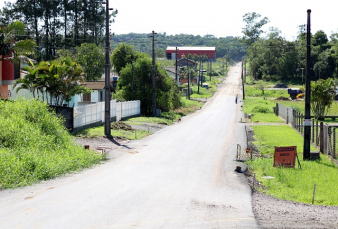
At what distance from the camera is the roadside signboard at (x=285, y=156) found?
73.1ft

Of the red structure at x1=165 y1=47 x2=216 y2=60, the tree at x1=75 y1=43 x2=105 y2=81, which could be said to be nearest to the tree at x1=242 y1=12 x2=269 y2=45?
the red structure at x1=165 y1=47 x2=216 y2=60

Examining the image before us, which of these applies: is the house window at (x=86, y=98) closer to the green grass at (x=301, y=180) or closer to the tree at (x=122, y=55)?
the tree at (x=122, y=55)

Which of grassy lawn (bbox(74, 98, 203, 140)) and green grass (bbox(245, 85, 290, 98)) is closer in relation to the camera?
grassy lawn (bbox(74, 98, 203, 140))

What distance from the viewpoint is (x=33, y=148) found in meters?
20.1

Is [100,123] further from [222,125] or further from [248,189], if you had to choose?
[248,189]

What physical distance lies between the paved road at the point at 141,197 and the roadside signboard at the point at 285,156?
2265mm

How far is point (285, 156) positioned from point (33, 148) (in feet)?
38.9

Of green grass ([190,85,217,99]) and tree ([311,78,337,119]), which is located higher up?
tree ([311,78,337,119])

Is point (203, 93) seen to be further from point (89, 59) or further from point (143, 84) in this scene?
point (143, 84)

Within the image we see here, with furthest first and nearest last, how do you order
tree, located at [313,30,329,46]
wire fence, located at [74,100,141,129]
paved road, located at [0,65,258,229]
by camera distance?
1. tree, located at [313,30,329,46]
2. wire fence, located at [74,100,141,129]
3. paved road, located at [0,65,258,229]

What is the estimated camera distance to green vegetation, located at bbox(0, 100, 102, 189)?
16984 millimetres

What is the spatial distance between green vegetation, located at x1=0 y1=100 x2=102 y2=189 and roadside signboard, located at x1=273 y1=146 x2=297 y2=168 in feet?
28.8

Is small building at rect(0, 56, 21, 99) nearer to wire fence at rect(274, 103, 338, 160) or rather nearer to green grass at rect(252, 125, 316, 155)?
green grass at rect(252, 125, 316, 155)

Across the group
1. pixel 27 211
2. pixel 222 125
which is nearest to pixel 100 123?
pixel 222 125
